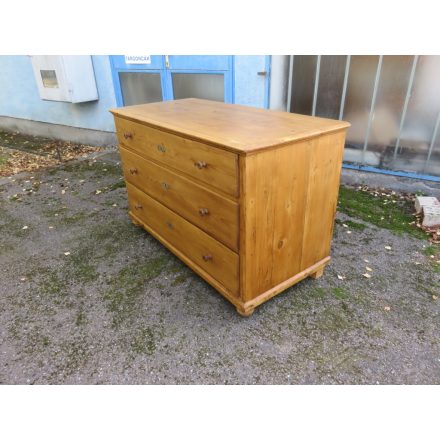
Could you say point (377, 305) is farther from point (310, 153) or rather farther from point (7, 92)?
point (7, 92)

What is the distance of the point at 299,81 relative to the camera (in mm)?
4344

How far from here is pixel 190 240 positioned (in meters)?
2.71

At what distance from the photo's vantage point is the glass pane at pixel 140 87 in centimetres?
548

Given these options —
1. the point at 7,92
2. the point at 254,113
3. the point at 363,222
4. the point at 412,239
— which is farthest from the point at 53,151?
the point at 412,239

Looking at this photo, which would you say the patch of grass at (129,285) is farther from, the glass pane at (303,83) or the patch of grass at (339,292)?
the glass pane at (303,83)

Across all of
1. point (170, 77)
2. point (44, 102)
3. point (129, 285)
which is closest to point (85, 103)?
point (44, 102)

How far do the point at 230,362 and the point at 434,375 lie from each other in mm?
1198

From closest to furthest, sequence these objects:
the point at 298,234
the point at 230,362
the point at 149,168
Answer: the point at 230,362 → the point at 298,234 → the point at 149,168

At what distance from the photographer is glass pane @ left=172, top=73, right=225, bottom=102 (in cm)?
484

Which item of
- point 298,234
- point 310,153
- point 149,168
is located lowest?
point 298,234

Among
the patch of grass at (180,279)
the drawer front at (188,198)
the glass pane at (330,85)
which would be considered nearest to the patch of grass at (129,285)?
the patch of grass at (180,279)

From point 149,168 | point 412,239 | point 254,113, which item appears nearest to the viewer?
point 254,113

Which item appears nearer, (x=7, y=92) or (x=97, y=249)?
(x=97, y=249)

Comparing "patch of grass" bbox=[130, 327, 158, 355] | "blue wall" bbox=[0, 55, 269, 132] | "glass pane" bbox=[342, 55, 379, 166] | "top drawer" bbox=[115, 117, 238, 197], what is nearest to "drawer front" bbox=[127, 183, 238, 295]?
"top drawer" bbox=[115, 117, 238, 197]
